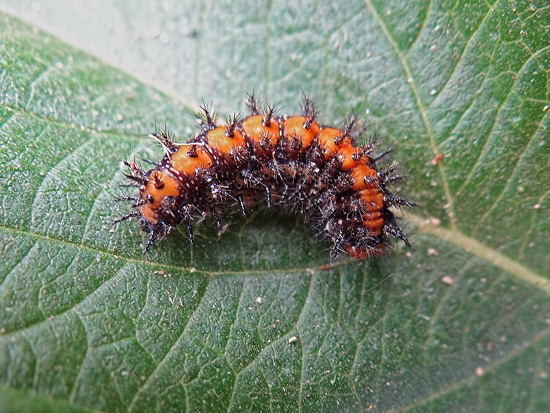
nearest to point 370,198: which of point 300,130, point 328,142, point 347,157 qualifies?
point 347,157

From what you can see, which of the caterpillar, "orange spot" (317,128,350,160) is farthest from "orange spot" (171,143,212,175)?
"orange spot" (317,128,350,160)

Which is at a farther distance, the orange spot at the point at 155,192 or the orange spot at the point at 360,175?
the orange spot at the point at 360,175

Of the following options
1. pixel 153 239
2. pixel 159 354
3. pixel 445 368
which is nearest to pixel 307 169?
pixel 153 239

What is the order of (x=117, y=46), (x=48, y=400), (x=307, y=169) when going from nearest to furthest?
(x=48, y=400), (x=307, y=169), (x=117, y=46)

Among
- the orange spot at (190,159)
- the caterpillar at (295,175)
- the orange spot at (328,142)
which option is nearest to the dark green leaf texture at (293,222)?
the caterpillar at (295,175)

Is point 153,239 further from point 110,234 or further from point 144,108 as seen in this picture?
point 144,108

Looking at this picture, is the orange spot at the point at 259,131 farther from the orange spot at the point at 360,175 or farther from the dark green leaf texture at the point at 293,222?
the orange spot at the point at 360,175
